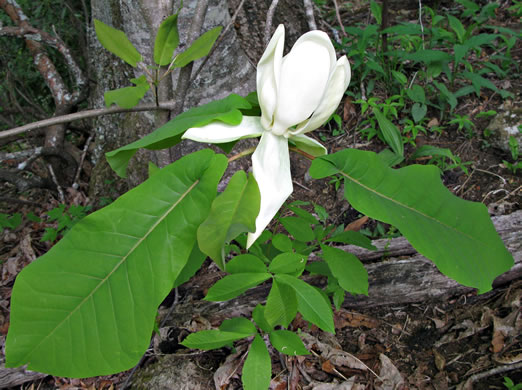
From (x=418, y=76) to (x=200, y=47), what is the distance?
6.66 feet

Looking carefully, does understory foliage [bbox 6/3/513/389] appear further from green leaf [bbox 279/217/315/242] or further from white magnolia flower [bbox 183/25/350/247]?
green leaf [bbox 279/217/315/242]

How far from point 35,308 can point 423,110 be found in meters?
2.18

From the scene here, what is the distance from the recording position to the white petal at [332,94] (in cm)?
81

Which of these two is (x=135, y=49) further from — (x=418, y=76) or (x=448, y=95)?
(x=418, y=76)

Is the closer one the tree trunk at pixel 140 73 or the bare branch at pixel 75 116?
the bare branch at pixel 75 116

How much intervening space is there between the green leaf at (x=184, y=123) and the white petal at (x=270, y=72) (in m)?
0.06

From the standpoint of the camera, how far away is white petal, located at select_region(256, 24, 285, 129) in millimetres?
774

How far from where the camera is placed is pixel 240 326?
3.68ft

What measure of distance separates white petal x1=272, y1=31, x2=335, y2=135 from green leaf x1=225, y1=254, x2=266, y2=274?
1.43 feet

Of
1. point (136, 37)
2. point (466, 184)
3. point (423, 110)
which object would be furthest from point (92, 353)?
point (423, 110)

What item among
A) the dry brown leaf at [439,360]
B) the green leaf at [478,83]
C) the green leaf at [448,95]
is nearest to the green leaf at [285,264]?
the dry brown leaf at [439,360]

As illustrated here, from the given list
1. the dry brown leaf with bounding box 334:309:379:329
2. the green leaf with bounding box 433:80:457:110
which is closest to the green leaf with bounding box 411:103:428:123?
the green leaf with bounding box 433:80:457:110

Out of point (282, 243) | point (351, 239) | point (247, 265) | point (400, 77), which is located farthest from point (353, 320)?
point (400, 77)

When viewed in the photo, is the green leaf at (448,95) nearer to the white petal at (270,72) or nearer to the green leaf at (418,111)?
the green leaf at (418,111)
